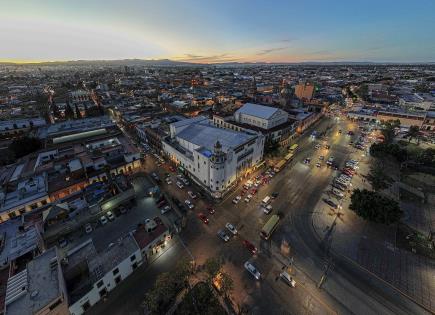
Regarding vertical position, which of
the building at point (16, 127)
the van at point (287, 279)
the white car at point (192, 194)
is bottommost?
the white car at point (192, 194)

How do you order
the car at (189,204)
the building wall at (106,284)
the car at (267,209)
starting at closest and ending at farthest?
the building wall at (106,284) < the car at (267,209) < the car at (189,204)

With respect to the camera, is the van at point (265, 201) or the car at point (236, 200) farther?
the car at point (236, 200)

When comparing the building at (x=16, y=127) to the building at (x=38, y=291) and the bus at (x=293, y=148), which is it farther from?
the bus at (x=293, y=148)

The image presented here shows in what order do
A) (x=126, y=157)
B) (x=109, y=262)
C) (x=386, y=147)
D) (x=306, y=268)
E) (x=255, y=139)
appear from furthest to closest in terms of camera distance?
(x=386, y=147), (x=126, y=157), (x=255, y=139), (x=306, y=268), (x=109, y=262)

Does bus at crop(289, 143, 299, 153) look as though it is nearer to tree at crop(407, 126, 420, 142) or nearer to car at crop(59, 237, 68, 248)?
tree at crop(407, 126, 420, 142)

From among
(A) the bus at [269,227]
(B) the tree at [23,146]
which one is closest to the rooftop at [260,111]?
(A) the bus at [269,227]

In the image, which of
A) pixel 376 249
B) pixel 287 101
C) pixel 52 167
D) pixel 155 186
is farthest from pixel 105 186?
pixel 287 101

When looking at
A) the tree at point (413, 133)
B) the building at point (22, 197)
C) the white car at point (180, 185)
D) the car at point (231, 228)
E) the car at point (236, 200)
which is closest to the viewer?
the car at point (231, 228)

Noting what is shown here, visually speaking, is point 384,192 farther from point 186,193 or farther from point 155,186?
point 155,186
